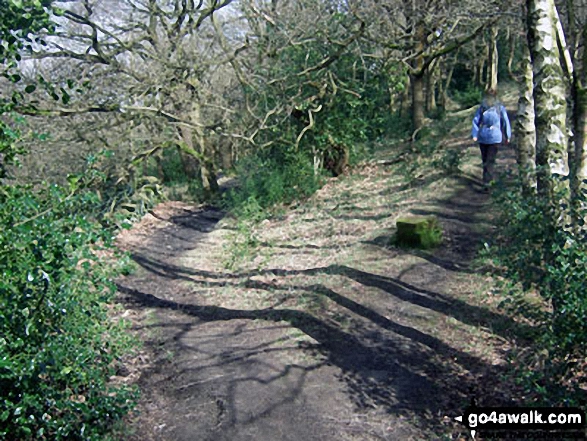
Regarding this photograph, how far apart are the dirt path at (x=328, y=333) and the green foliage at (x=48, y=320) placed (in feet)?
2.58

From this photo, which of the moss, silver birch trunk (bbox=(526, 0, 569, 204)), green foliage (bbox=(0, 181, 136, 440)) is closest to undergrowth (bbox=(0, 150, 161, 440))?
green foliage (bbox=(0, 181, 136, 440))

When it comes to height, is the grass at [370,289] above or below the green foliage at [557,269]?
below

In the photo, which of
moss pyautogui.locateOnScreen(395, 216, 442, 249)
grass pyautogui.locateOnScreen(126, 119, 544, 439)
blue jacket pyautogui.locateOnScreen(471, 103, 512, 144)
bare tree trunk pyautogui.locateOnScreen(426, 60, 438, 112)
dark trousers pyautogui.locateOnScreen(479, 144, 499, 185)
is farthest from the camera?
bare tree trunk pyautogui.locateOnScreen(426, 60, 438, 112)

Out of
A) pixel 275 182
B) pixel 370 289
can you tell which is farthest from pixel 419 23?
pixel 370 289

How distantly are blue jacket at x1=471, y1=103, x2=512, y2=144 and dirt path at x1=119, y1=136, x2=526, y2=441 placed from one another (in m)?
1.16

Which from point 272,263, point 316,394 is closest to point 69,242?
point 316,394

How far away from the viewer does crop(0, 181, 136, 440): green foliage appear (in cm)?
411

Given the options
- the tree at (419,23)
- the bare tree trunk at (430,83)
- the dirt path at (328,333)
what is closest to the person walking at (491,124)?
the dirt path at (328,333)

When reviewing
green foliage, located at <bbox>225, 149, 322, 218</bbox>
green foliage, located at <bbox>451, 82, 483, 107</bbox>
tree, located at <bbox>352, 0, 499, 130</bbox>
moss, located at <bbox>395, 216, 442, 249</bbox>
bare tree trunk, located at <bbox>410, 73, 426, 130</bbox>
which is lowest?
moss, located at <bbox>395, 216, 442, 249</bbox>

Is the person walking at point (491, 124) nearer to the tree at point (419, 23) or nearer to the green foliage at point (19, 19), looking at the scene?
the tree at point (419, 23)

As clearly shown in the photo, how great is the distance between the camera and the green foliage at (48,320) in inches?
162

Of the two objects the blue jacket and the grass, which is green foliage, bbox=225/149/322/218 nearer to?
the grass

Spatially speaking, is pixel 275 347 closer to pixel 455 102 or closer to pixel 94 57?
pixel 94 57

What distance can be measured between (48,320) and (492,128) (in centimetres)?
818
